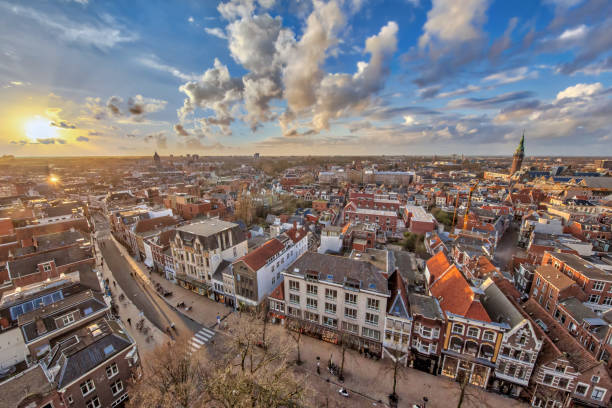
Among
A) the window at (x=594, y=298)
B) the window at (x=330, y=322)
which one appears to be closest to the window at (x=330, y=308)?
the window at (x=330, y=322)

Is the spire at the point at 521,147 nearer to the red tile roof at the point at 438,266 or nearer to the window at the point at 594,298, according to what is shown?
the window at the point at 594,298

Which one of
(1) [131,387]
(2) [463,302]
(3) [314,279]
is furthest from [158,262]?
(2) [463,302]

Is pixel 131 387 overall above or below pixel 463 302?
below

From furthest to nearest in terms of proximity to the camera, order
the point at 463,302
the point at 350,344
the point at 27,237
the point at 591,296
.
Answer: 1. the point at 27,237
2. the point at 591,296
3. the point at 350,344
4. the point at 463,302

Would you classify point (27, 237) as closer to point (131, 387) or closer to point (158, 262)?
point (158, 262)

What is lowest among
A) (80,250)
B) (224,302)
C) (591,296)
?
(224,302)

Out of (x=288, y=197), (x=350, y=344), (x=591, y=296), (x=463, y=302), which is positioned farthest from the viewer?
(x=288, y=197)

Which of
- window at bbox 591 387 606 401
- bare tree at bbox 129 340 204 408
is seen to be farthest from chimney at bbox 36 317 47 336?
window at bbox 591 387 606 401

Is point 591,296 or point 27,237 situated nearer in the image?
point 591,296
